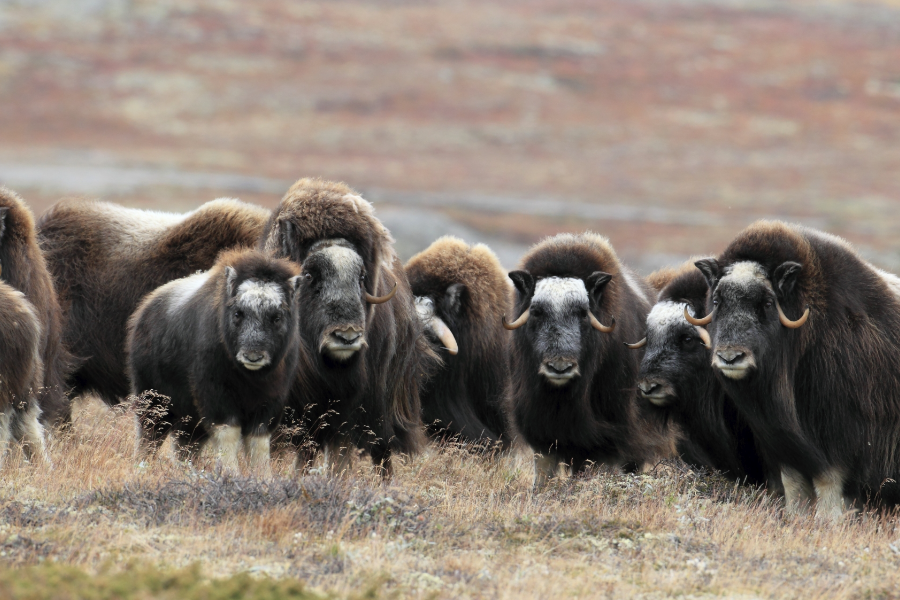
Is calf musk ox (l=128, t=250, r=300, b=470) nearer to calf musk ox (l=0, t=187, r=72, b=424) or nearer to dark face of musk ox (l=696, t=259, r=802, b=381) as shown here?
calf musk ox (l=0, t=187, r=72, b=424)

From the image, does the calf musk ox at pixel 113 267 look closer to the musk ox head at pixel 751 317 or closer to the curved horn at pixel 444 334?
the curved horn at pixel 444 334

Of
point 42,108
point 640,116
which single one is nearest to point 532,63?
point 640,116

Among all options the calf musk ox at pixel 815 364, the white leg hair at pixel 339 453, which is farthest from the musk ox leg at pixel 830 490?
the white leg hair at pixel 339 453

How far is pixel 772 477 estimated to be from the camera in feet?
19.8

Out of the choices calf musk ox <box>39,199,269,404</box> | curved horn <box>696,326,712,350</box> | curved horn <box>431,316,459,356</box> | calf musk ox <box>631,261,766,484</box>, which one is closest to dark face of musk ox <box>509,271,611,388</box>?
calf musk ox <box>631,261,766,484</box>

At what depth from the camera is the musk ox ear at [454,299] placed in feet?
24.6

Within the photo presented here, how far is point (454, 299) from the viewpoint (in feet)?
24.6

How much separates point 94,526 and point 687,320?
3.40 m

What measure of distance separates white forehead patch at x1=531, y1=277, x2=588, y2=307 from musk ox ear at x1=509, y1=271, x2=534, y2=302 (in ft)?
0.21

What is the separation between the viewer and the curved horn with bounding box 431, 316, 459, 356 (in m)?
7.22

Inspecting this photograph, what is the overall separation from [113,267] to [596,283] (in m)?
3.59

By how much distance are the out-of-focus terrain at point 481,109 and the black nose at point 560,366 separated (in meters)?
23.0

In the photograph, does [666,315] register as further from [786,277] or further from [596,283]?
[786,277]

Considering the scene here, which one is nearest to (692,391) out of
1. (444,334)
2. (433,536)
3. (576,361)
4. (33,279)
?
(576,361)
